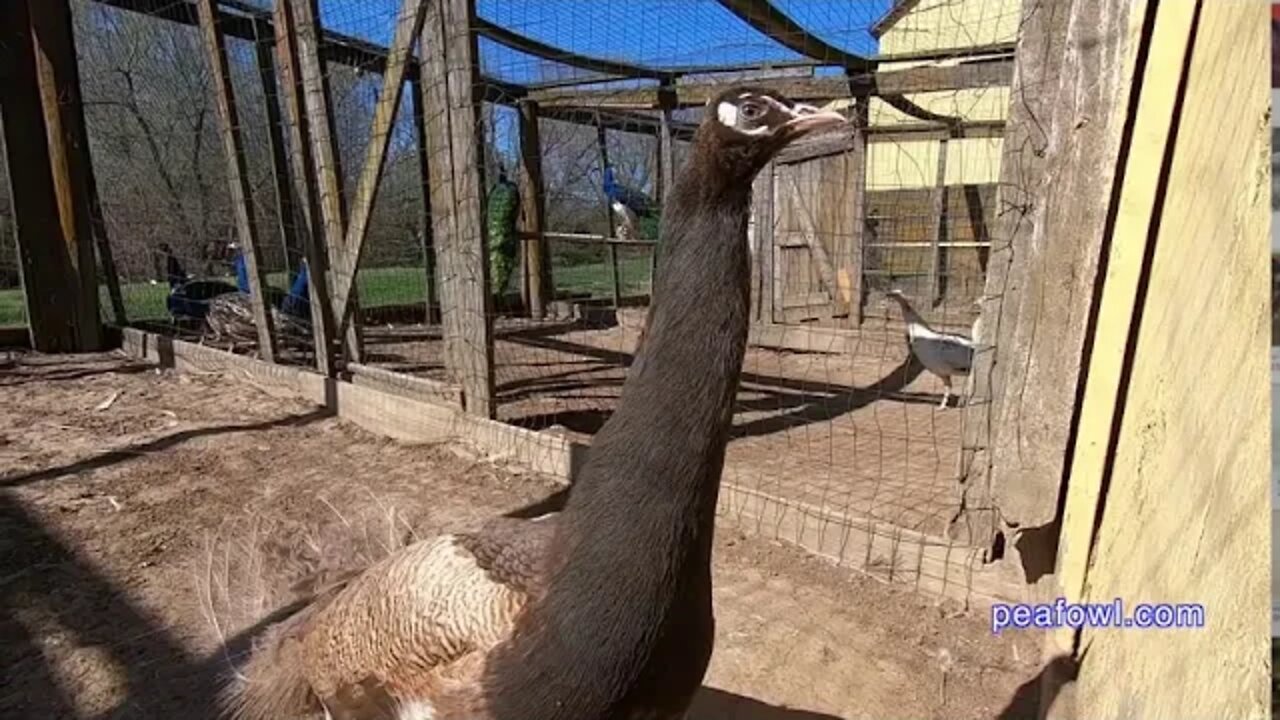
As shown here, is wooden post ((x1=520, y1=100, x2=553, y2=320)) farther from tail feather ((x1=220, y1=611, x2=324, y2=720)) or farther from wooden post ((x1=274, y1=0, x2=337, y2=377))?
tail feather ((x1=220, y1=611, x2=324, y2=720))

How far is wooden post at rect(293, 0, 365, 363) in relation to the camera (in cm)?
481

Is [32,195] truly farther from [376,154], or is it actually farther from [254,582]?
[254,582]

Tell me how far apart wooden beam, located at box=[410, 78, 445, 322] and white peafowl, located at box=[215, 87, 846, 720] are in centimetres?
310

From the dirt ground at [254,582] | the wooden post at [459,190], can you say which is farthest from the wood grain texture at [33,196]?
the wooden post at [459,190]

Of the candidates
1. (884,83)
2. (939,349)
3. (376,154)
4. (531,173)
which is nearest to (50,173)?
(376,154)

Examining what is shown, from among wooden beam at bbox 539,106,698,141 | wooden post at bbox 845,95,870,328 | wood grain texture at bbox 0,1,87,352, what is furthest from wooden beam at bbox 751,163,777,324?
wood grain texture at bbox 0,1,87,352

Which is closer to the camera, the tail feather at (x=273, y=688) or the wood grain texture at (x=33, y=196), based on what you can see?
the tail feather at (x=273, y=688)

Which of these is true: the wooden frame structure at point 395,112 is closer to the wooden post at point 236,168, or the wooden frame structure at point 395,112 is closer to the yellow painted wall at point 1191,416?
the wooden post at point 236,168

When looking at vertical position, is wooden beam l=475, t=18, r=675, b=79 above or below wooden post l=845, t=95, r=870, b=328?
above

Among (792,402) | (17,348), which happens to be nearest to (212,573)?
(792,402)

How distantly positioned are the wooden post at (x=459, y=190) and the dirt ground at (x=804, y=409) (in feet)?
2.21

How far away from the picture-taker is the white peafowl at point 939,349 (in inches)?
243

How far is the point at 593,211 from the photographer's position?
38.2ft

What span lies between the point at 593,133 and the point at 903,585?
29.9 feet
